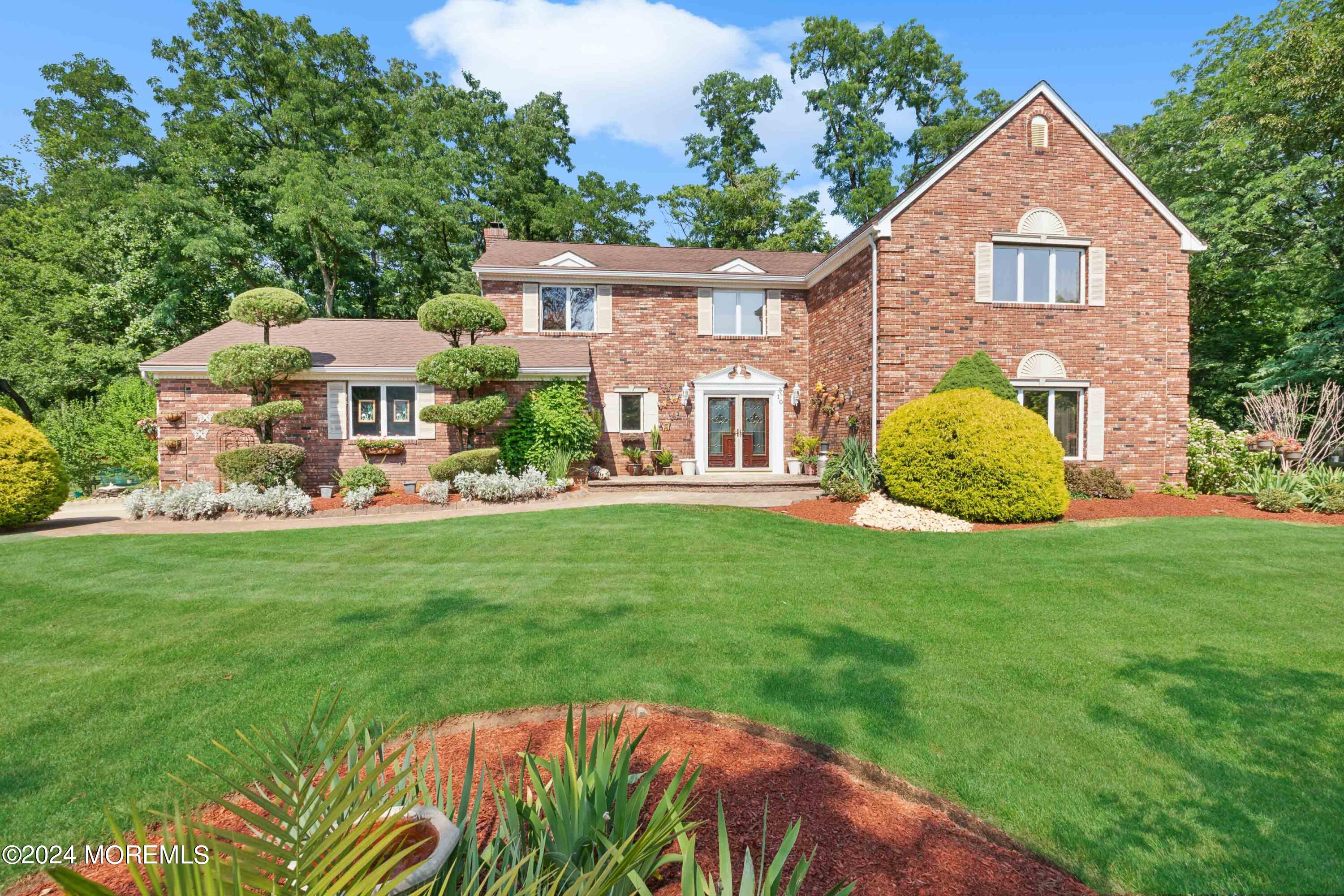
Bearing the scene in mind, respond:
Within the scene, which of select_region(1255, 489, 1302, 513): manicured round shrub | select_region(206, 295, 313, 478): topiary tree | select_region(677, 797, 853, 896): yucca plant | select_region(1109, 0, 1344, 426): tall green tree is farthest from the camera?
select_region(1109, 0, 1344, 426): tall green tree

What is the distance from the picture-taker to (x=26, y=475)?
380 inches

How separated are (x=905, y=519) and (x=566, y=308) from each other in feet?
35.7

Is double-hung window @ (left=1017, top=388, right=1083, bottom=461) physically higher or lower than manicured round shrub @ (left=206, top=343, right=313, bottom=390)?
lower

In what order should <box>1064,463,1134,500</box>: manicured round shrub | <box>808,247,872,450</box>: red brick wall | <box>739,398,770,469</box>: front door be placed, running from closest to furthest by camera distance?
<box>1064,463,1134,500</box>: manicured round shrub, <box>808,247,872,450</box>: red brick wall, <box>739,398,770,469</box>: front door

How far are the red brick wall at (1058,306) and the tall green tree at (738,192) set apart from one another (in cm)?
1437

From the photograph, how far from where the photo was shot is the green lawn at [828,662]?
103 inches

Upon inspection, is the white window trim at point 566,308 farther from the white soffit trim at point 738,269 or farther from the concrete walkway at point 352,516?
the concrete walkway at point 352,516

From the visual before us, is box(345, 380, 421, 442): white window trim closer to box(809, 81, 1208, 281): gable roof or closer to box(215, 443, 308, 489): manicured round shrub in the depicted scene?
box(215, 443, 308, 489): manicured round shrub

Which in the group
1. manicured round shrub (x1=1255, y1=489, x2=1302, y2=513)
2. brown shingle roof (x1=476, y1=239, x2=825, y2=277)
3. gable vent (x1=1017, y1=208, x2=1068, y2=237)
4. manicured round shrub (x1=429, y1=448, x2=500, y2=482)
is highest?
brown shingle roof (x1=476, y1=239, x2=825, y2=277)

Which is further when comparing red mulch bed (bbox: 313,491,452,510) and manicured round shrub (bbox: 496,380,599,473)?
manicured round shrub (bbox: 496,380,599,473)

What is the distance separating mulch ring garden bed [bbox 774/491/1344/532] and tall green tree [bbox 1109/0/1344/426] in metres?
8.57

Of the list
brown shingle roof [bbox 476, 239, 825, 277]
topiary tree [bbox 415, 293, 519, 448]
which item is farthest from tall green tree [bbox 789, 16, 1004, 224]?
topiary tree [bbox 415, 293, 519, 448]

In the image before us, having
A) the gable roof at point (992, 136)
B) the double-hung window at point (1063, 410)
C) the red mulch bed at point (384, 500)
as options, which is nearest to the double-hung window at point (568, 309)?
the red mulch bed at point (384, 500)

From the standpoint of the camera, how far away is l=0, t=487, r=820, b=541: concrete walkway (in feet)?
31.5
